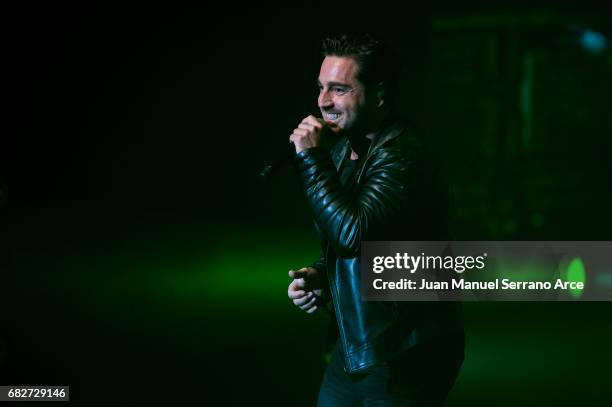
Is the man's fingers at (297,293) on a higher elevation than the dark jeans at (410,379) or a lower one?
higher

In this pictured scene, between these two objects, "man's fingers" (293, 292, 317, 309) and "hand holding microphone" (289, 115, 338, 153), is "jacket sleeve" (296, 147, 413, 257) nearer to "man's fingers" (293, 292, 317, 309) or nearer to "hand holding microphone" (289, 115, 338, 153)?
"hand holding microphone" (289, 115, 338, 153)

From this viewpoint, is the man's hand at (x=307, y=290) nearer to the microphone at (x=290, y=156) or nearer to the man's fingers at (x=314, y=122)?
the microphone at (x=290, y=156)

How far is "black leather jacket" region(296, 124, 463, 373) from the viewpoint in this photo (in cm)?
152

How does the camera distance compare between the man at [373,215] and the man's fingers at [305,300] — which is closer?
the man at [373,215]

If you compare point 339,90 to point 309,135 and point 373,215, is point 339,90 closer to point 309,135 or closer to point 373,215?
point 309,135

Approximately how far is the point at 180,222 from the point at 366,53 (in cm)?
493

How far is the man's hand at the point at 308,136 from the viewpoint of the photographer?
5.24ft

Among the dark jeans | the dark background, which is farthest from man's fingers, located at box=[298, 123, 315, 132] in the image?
the dark background

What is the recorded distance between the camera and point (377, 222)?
1505mm

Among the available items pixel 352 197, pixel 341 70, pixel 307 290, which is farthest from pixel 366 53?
pixel 307 290

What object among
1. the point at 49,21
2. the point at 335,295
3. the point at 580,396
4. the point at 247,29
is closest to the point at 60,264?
the point at 49,21

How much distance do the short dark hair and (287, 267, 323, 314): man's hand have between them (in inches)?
19.3

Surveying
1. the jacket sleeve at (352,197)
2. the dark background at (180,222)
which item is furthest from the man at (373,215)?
the dark background at (180,222)

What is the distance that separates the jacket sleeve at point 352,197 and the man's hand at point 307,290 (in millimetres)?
255
